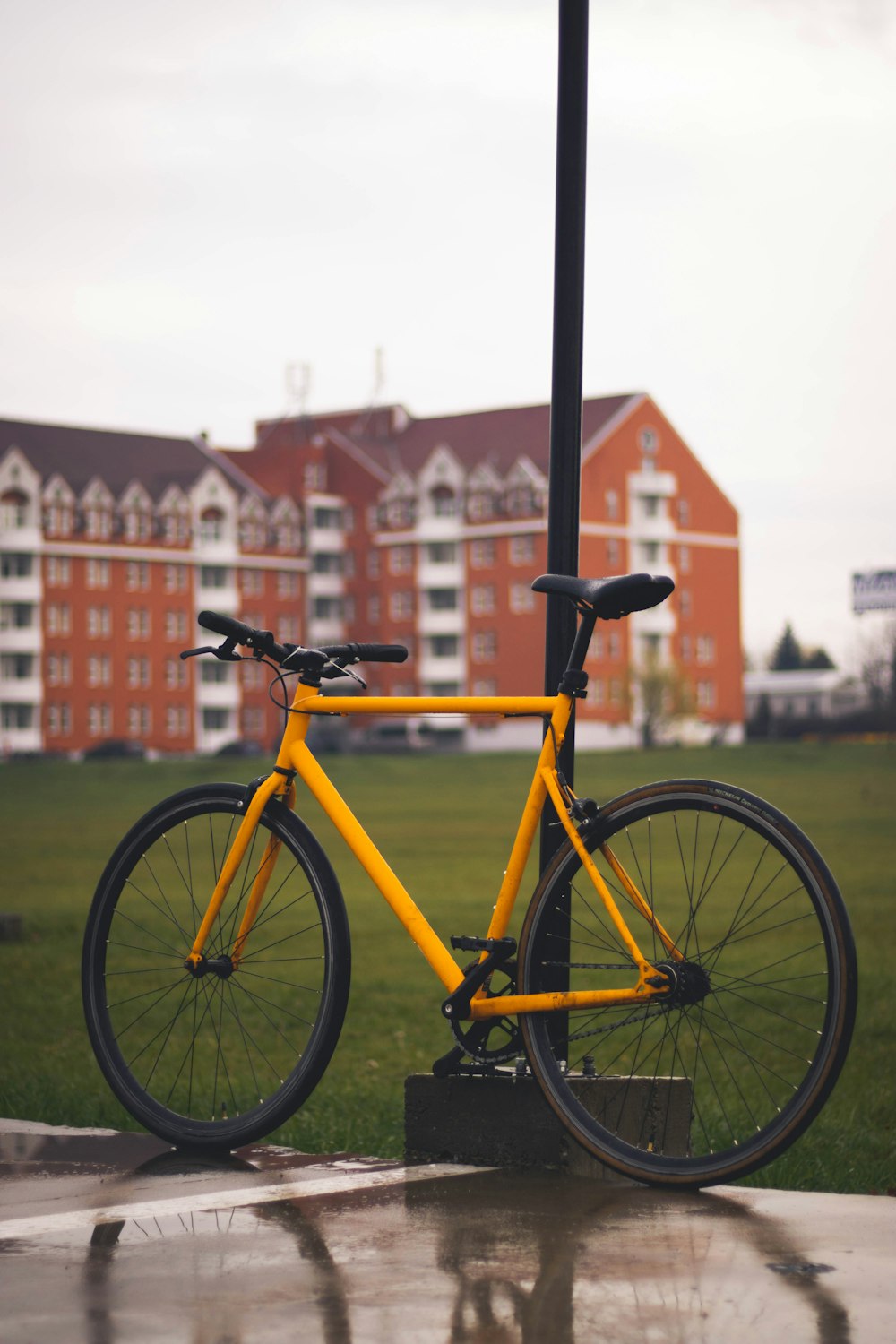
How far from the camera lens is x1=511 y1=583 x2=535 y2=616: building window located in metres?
93.9

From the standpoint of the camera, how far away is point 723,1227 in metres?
3.79

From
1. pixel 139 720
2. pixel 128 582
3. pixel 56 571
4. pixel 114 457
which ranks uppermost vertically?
pixel 114 457

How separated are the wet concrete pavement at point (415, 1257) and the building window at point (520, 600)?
8949 centimetres

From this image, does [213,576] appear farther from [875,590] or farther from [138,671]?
[875,590]

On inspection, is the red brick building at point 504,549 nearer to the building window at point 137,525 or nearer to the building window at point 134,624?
the building window at point 137,525

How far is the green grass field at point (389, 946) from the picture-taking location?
6.65 meters

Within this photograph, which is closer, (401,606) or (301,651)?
(301,651)

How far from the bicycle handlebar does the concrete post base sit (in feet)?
3.44

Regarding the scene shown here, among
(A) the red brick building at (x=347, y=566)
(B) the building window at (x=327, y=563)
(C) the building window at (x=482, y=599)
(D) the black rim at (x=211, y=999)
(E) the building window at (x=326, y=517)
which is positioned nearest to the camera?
(D) the black rim at (x=211, y=999)

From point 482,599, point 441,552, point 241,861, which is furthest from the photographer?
Answer: point 441,552

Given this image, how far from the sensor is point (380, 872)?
4523 mm

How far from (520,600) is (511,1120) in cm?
9005

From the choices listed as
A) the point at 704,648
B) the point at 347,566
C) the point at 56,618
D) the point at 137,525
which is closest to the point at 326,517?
the point at 347,566

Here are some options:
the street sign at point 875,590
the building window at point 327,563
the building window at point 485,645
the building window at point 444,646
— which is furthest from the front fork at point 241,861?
the building window at point 327,563
